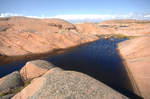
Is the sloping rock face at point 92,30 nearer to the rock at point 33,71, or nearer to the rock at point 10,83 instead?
the rock at point 33,71

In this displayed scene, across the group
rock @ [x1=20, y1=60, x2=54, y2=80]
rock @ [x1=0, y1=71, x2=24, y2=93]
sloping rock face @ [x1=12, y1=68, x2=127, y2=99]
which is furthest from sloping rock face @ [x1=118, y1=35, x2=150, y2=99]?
Result: rock @ [x1=0, y1=71, x2=24, y2=93]

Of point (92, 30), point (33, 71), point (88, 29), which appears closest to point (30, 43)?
point (33, 71)

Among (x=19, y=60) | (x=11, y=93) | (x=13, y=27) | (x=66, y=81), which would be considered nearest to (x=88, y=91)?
(x=66, y=81)

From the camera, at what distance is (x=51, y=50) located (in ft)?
91.4

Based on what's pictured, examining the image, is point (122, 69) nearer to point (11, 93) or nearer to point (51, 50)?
point (11, 93)

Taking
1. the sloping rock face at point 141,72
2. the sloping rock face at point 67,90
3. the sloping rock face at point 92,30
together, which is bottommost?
the sloping rock face at point 141,72

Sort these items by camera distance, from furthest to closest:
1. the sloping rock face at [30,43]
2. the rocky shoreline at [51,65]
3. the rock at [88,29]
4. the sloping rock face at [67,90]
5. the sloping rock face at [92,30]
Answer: the rock at [88,29] < the sloping rock face at [92,30] < the sloping rock face at [30,43] < the rocky shoreline at [51,65] < the sloping rock face at [67,90]

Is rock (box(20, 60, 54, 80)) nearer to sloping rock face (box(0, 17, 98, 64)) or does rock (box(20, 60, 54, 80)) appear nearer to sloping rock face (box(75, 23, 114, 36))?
sloping rock face (box(0, 17, 98, 64))

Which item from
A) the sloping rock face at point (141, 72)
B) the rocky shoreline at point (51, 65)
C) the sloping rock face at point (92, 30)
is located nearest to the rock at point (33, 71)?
the rocky shoreline at point (51, 65)

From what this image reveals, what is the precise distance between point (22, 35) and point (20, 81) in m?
21.2

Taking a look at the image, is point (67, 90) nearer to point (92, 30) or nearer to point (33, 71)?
point (33, 71)

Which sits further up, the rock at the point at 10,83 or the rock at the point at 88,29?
the rock at the point at 88,29

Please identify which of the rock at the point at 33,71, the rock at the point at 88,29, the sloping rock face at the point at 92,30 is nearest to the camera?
the rock at the point at 33,71

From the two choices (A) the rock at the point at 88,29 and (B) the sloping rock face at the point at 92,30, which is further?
(A) the rock at the point at 88,29
